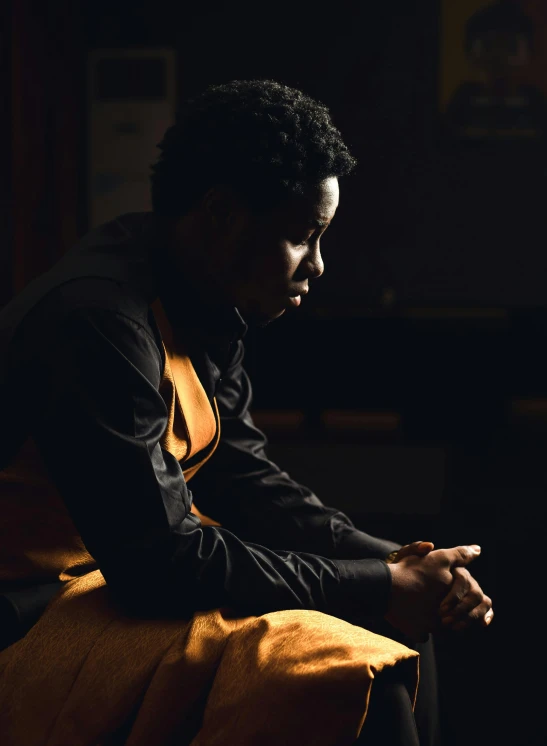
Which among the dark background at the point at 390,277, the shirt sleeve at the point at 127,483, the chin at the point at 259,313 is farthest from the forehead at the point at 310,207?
the dark background at the point at 390,277

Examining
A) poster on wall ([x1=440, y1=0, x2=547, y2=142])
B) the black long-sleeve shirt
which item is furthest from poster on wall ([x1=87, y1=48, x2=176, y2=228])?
the black long-sleeve shirt

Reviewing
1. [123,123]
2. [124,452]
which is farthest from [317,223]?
[123,123]

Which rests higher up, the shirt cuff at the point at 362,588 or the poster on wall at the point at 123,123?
the poster on wall at the point at 123,123

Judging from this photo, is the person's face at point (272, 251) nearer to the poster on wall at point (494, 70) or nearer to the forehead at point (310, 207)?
the forehead at point (310, 207)

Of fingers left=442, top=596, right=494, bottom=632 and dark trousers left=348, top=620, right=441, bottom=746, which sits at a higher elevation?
dark trousers left=348, top=620, right=441, bottom=746

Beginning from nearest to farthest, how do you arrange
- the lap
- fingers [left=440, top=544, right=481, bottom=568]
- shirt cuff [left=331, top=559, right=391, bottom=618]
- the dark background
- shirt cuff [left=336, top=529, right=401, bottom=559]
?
the lap, shirt cuff [left=331, top=559, right=391, bottom=618], fingers [left=440, top=544, right=481, bottom=568], shirt cuff [left=336, top=529, right=401, bottom=559], the dark background

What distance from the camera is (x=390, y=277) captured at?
11.5 ft

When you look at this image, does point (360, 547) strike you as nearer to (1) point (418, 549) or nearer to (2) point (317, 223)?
(1) point (418, 549)

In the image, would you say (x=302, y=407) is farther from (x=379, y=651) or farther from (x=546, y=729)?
(x=379, y=651)

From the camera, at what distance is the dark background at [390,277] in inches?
107

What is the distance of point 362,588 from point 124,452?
34cm

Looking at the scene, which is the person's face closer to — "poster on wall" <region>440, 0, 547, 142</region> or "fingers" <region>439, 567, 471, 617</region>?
"fingers" <region>439, 567, 471, 617</region>

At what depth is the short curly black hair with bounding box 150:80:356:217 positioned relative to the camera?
1150 millimetres

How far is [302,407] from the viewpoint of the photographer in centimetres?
311
